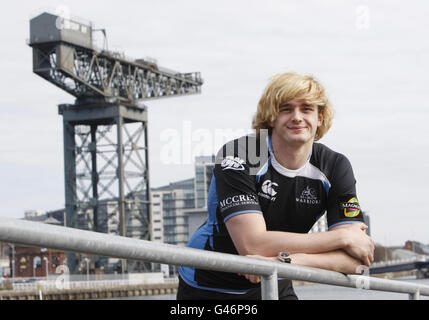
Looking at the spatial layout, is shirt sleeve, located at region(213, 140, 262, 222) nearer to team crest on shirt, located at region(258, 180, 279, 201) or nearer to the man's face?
team crest on shirt, located at region(258, 180, 279, 201)

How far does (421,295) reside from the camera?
144 inches

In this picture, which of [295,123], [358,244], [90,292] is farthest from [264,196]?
[90,292]

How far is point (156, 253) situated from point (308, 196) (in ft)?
4.96

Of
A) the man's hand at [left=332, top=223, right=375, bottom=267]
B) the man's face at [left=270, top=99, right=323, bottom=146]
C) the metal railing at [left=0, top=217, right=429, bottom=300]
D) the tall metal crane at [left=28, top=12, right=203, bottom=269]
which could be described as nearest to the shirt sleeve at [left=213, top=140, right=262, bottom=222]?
the man's face at [left=270, top=99, right=323, bottom=146]

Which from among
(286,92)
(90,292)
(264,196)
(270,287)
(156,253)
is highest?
(286,92)

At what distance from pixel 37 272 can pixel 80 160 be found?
45516mm

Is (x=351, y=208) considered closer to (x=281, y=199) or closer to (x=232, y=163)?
(x=281, y=199)

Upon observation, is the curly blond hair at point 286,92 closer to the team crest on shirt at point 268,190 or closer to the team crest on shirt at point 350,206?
the team crest on shirt at point 268,190

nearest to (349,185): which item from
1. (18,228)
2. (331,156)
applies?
(331,156)

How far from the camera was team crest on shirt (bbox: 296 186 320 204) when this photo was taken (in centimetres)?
345

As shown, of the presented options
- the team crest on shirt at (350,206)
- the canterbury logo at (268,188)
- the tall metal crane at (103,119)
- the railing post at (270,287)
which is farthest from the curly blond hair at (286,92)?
the tall metal crane at (103,119)

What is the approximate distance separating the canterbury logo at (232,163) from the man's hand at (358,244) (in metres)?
0.49

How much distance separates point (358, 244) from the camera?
11.0 ft

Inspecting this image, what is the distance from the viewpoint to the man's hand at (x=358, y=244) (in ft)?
10.8
